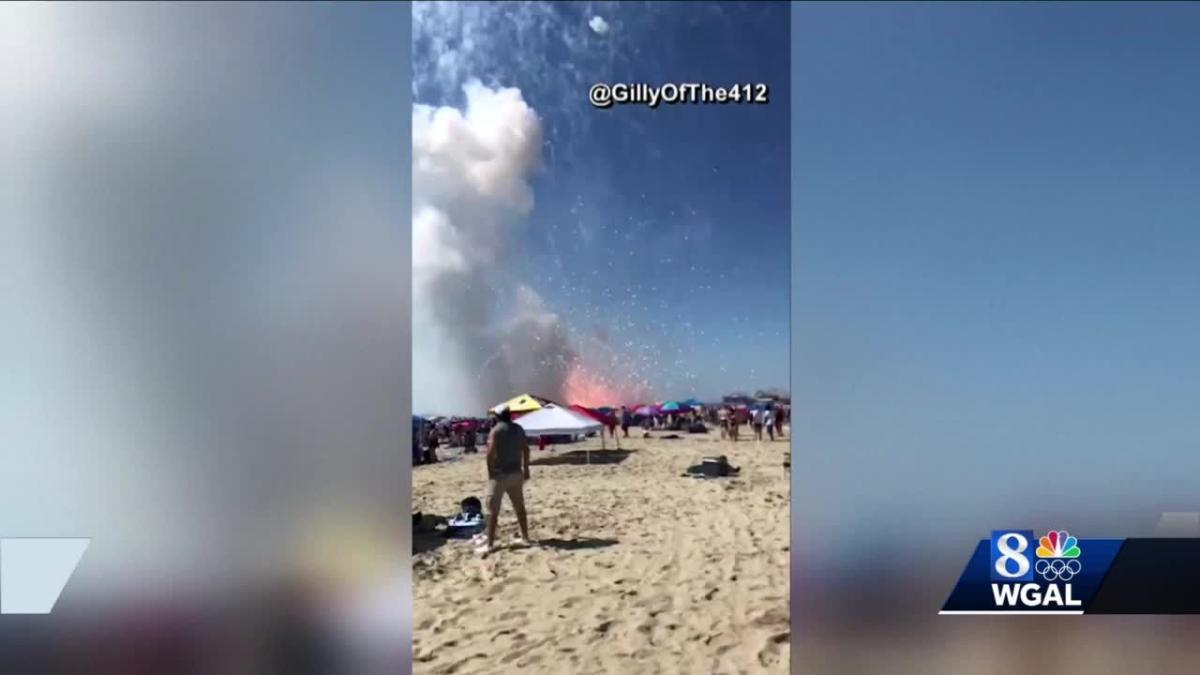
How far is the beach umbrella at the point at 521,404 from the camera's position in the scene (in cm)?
273

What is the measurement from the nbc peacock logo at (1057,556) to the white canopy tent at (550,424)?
150 centimetres

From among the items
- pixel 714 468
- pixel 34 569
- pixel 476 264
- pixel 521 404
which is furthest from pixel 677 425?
pixel 34 569

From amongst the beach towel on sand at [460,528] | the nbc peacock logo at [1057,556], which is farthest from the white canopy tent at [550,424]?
the nbc peacock logo at [1057,556]

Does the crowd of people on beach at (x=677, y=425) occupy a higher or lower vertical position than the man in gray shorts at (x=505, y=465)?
higher

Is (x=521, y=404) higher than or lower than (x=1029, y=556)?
higher

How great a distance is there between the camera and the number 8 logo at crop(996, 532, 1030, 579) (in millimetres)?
2746

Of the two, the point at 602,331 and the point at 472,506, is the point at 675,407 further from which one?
the point at 472,506

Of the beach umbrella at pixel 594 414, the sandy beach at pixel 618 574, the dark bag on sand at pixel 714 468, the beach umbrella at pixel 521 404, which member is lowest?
the sandy beach at pixel 618 574

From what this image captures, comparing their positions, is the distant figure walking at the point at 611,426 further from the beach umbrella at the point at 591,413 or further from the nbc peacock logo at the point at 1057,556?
the nbc peacock logo at the point at 1057,556

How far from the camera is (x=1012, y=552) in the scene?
2.75m

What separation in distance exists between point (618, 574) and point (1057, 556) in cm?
143

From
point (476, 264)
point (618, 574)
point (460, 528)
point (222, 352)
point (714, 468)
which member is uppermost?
point (476, 264)

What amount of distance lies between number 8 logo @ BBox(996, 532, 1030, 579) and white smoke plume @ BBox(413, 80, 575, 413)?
1.52 m

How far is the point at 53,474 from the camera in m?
2.73
